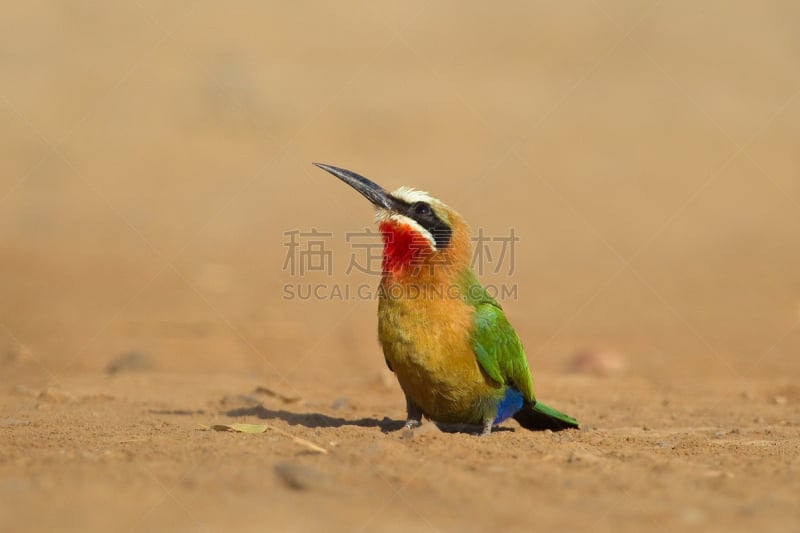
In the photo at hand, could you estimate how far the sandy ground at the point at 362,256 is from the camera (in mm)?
4113

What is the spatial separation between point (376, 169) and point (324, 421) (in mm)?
12759

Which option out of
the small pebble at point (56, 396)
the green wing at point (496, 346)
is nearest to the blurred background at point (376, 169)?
the small pebble at point (56, 396)

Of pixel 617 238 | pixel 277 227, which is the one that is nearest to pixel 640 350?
pixel 617 238

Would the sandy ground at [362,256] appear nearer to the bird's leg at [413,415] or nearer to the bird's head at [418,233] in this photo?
the bird's leg at [413,415]

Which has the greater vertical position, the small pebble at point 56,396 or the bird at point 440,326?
the bird at point 440,326

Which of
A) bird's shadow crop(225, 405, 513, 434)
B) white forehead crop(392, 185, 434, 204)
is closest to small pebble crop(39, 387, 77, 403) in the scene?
bird's shadow crop(225, 405, 513, 434)

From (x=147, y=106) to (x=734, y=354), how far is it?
14.4 meters

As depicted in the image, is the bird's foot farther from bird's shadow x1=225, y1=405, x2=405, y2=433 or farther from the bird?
bird's shadow x1=225, y1=405, x2=405, y2=433

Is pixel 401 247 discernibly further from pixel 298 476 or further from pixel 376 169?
pixel 376 169

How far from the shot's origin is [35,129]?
1983cm

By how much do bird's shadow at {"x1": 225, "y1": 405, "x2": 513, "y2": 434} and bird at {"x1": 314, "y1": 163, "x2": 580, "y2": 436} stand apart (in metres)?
0.18

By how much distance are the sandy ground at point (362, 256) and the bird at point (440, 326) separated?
35cm

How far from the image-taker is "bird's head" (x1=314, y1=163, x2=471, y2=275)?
5.87m

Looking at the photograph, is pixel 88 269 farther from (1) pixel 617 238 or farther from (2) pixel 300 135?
(1) pixel 617 238
